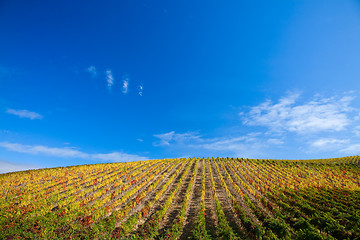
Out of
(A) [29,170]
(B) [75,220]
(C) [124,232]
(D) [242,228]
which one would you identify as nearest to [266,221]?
(D) [242,228]

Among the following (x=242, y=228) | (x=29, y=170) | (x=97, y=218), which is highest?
(x=29, y=170)

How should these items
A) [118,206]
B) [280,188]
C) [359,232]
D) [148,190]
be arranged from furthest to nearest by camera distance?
[280,188], [148,190], [118,206], [359,232]

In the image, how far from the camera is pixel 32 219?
1280 centimetres

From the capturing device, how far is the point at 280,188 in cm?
2461

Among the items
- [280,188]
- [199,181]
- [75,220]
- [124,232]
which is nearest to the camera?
[124,232]

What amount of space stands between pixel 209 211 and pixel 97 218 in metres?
9.84

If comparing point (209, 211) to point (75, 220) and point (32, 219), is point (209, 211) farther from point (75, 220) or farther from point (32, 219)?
point (32, 219)

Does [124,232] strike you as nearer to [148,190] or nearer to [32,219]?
[32,219]

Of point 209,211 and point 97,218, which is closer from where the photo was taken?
point 97,218

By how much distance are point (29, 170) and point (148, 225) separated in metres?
33.6

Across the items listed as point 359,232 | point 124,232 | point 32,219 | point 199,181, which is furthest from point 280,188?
point 32,219

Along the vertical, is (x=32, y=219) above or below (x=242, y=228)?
above

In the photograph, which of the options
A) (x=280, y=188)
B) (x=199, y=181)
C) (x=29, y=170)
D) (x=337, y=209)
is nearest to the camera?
(x=337, y=209)

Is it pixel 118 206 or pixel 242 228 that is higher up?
pixel 118 206
